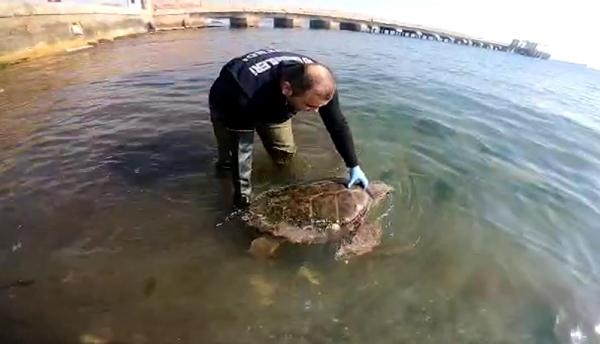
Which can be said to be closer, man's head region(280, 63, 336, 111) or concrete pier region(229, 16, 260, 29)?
man's head region(280, 63, 336, 111)

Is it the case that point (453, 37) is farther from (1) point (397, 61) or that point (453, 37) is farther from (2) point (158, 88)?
(2) point (158, 88)

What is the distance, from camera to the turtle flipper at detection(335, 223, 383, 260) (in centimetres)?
474

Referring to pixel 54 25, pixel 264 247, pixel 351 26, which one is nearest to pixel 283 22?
pixel 351 26

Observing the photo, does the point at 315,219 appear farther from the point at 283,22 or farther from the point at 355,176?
the point at 283,22

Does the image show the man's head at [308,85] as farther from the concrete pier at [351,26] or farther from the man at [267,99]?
the concrete pier at [351,26]

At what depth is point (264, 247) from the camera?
4684mm

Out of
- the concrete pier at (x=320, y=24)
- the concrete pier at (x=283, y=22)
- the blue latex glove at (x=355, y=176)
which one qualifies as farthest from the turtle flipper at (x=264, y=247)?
the concrete pier at (x=320, y=24)

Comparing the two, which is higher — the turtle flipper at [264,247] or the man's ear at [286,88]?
the man's ear at [286,88]

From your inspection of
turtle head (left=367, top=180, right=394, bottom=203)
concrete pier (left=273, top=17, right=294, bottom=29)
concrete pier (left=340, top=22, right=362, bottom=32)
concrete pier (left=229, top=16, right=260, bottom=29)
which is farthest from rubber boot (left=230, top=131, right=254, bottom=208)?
concrete pier (left=340, top=22, right=362, bottom=32)

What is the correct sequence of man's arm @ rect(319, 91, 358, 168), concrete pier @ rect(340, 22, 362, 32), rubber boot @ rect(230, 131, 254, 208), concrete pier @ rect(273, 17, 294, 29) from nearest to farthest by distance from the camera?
man's arm @ rect(319, 91, 358, 168)
rubber boot @ rect(230, 131, 254, 208)
concrete pier @ rect(273, 17, 294, 29)
concrete pier @ rect(340, 22, 362, 32)

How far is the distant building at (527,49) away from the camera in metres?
66.4

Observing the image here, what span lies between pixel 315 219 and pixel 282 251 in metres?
0.53

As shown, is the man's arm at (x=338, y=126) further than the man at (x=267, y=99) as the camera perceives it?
Yes

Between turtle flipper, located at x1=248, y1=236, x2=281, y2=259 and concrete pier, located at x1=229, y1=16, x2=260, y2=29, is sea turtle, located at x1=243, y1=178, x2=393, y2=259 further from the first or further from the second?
concrete pier, located at x1=229, y1=16, x2=260, y2=29
